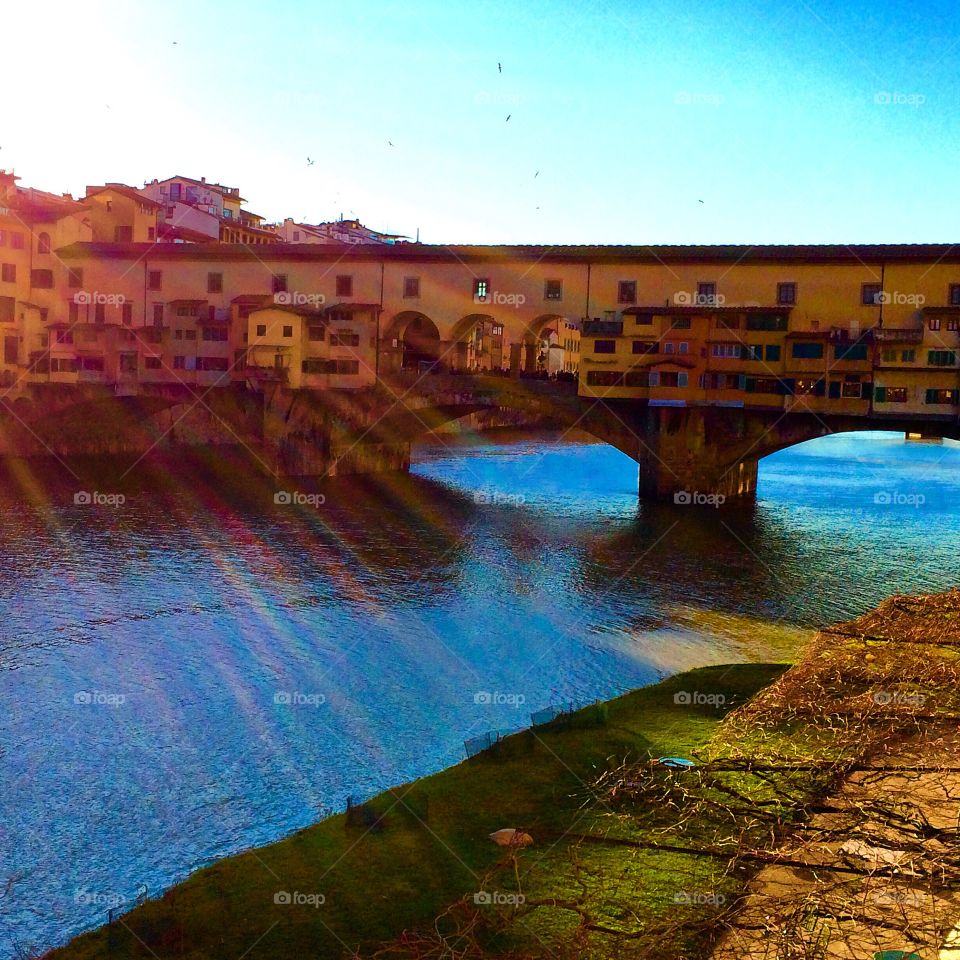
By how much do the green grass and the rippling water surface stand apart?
7.57 feet

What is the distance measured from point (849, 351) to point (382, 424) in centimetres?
2490

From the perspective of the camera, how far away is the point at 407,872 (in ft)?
38.1

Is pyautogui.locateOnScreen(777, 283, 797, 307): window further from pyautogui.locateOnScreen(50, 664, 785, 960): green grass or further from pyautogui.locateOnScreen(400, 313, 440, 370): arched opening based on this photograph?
pyautogui.locateOnScreen(50, 664, 785, 960): green grass

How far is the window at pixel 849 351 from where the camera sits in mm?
46906

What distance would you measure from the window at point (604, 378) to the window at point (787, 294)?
319 inches

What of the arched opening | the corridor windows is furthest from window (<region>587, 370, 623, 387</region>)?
the arched opening

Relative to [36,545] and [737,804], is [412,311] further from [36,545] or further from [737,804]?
[737,804]

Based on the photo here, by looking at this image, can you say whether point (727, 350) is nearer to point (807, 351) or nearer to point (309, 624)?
point (807, 351)

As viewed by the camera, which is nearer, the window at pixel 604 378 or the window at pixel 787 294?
the window at pixel 787 294

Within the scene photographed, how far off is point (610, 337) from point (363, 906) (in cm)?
4139

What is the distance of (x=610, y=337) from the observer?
50062mm

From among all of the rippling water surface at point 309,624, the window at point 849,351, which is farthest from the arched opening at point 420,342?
the window at point 849,351

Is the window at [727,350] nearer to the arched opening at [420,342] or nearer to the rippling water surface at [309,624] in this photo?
the rippling water surface at [309,624]

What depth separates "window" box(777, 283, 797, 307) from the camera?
48625mm
